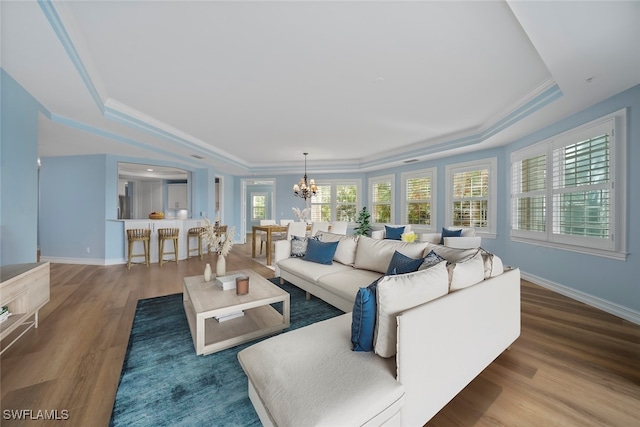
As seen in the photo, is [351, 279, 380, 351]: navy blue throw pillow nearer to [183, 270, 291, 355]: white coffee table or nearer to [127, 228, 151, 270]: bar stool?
[183, 270, 291, 355]: white coffee table

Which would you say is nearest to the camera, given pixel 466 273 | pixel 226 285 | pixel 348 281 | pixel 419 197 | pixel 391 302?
pixel 391 302

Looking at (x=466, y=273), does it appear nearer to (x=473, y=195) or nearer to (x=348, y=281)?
(x=348, y=281)

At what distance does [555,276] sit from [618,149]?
6.05 ft

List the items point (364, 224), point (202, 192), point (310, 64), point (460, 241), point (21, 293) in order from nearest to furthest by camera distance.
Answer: point (21, 293)
point (310, 64)
point (460, 241)
point (202, 192)
point (364, 224)

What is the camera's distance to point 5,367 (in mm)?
1854

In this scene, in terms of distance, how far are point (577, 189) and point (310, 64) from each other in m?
3.79

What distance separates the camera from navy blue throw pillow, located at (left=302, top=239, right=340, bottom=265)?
11.1 feet

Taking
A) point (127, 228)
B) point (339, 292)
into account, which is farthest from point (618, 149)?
point (127, 228)

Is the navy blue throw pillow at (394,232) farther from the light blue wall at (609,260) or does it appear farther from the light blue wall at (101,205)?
the light blue wall at (609,260)

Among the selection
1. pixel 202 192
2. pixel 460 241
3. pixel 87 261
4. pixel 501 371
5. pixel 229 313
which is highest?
pixel 202 192

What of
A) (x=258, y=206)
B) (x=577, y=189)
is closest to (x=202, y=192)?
(x=258, y=206)

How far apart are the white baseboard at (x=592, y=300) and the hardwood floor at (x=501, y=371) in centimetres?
11

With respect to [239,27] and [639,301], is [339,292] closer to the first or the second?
[239,27]

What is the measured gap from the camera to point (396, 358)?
1.13m
